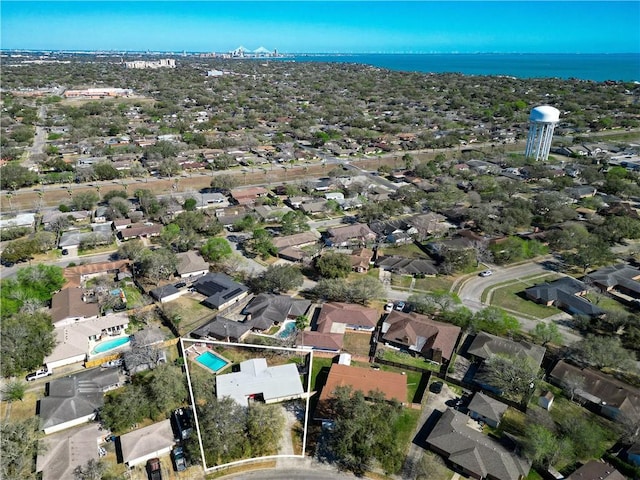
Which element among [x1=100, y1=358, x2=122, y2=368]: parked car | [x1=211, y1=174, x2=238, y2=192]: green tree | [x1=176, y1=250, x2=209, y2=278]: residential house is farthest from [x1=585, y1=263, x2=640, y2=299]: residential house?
[x1=211, y1=174, x2=238, y2=192]: green tree

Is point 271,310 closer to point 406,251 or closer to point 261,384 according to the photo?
point 261,384

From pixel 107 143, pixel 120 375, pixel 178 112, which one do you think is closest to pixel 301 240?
pixel 120 375

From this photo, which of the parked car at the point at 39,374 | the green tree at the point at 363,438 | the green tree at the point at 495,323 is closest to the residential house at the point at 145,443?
the parked car at the point at 39,374

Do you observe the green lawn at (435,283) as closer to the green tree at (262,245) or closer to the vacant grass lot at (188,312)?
the green tree at (262,245)

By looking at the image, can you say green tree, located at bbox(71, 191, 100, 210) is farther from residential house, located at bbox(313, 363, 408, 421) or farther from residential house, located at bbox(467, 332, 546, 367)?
residential house, located at bbox(467, 332, 546, 367)

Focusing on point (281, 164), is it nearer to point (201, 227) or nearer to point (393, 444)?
point (201, 227)
